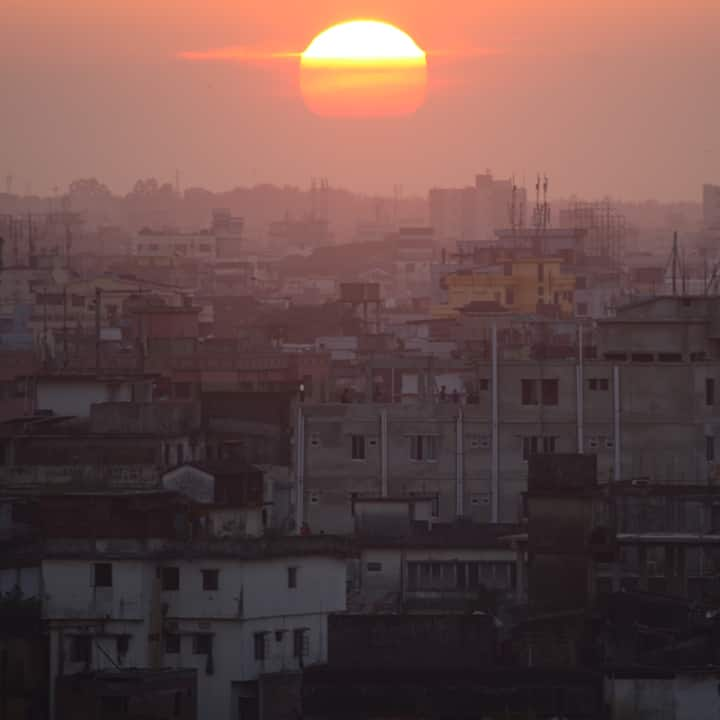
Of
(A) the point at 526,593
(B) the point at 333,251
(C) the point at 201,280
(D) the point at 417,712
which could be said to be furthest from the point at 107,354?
(B) the point at 333,251

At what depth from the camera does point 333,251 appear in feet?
407

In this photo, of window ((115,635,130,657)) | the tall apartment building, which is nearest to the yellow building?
the tall apartment building

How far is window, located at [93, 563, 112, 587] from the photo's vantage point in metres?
22.5

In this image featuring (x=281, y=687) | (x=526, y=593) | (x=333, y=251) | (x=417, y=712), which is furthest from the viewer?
(x=333, y=251)

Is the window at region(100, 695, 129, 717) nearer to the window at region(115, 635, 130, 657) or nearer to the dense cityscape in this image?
the dense cityscape

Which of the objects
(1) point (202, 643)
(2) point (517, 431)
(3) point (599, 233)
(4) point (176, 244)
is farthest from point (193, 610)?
(4) point (176, 244)

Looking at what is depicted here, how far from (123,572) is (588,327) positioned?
2157 cm

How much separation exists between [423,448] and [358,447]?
26.3 inches

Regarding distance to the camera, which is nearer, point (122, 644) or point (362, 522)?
point (122, 644)

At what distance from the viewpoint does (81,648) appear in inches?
874

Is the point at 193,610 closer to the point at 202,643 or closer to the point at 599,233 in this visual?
the point at 202,643

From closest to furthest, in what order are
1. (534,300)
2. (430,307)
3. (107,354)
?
(107,354) → (534,300) → (430,307)

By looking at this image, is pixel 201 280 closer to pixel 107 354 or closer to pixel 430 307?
pixel 430 307

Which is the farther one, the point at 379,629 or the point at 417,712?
the point at 379,629
